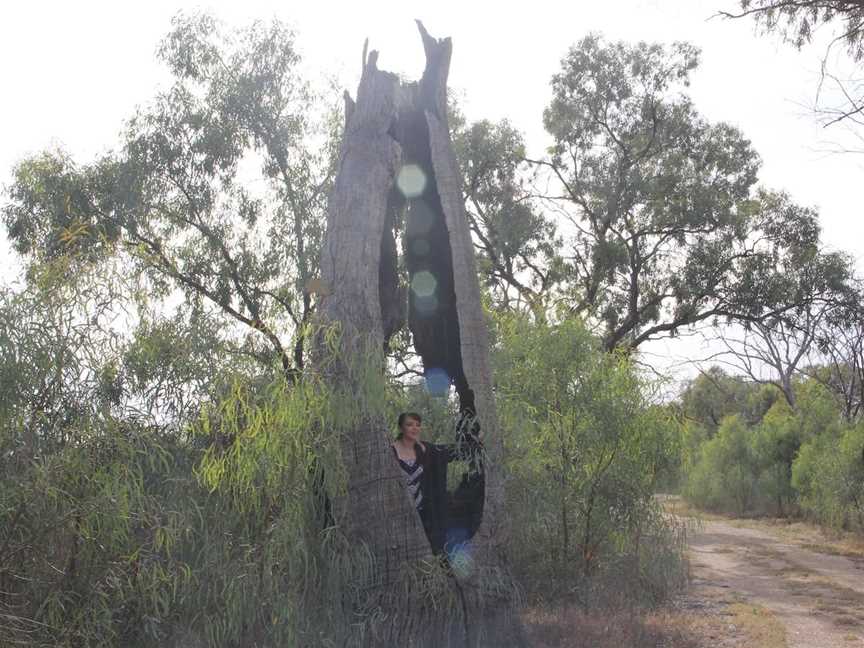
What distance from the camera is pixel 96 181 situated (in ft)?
49.2

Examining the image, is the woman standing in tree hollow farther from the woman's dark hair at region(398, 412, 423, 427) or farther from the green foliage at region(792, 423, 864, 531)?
the green foliage at region(792, 423, 864, 531)

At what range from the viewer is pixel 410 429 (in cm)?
658

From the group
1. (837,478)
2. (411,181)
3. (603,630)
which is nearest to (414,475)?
(411,181)

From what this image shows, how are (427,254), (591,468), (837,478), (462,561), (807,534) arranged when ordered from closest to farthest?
(462,561) → (427,254) → (591,468) → (837,478) → (807,534)

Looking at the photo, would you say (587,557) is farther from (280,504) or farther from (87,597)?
(87,597)

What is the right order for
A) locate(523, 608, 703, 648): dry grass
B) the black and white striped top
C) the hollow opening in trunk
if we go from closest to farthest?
the black and white striped top
the hollow opening in trunk
locate(523, 608, 703, 648): dry grass

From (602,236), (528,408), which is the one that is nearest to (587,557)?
(528,408)

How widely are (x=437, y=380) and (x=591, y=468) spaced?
116 inches

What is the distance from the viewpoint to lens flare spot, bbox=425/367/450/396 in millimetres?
7551

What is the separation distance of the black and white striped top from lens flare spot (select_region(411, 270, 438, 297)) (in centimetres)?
164

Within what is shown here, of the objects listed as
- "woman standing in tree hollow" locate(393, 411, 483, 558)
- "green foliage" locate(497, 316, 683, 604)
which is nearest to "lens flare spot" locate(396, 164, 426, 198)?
"woman standing in tree hollow" locate(393, 411, 483, 558)

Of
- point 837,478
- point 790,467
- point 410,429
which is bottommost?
point 410,429

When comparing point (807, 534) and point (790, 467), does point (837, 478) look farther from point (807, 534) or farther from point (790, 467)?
point (790, 467)

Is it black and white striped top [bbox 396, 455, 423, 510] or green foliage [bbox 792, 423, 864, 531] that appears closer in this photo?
black and white striped top [bbox 396, 455, 423, 510]
